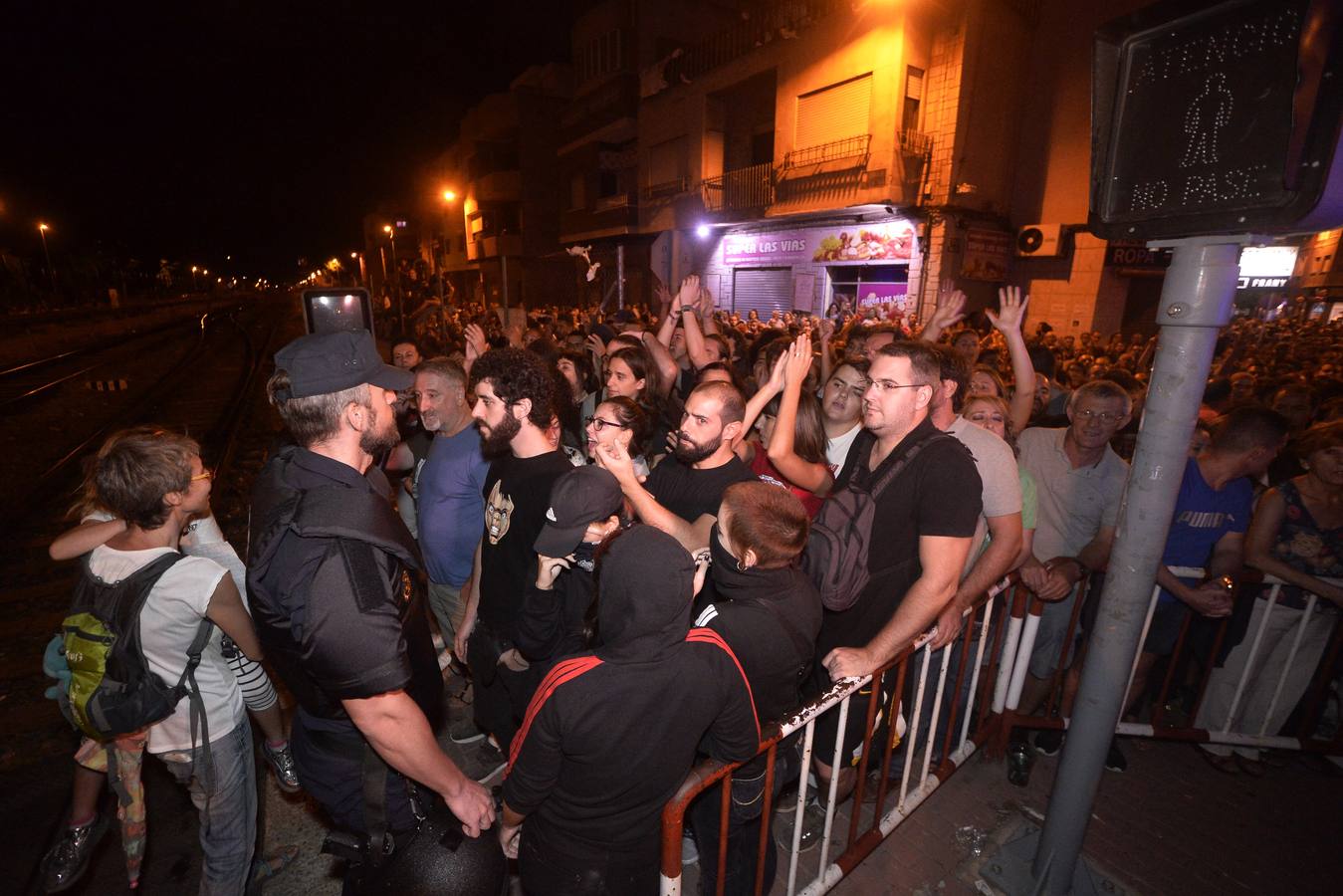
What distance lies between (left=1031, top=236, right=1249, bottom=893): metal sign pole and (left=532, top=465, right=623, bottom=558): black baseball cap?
187 cm

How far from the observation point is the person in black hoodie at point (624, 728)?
1.73 metres

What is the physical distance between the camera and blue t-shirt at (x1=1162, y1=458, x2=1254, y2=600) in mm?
3480

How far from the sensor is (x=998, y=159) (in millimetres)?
17047

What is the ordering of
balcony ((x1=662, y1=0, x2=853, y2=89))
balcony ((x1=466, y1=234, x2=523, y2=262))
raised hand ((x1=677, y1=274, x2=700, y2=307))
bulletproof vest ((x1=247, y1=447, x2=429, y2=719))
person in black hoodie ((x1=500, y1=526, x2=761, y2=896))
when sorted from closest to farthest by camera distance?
person in black hoodie ((x1=500, y1=526, x2=761, y2=896)) < bulletproof vest ((x1=247, y1=447, x2=429, y2=719)) < raised hand ((x1=677, y1=274, x2=700, y2=307)) < balcony ((x1=662, y1=0, x2=853, y2=89)) < balcony ((x1=466, y1=234, x2=523, y2=262))

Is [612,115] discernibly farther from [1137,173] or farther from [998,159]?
[1137,173]

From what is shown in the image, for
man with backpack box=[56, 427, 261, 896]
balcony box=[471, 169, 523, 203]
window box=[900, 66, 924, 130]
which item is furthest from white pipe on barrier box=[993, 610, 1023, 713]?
balcony box=[471, 169, 523, 203]

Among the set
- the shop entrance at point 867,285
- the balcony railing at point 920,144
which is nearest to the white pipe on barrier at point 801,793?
the shop entrance at point 867,285

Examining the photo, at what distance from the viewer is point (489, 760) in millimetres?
3734

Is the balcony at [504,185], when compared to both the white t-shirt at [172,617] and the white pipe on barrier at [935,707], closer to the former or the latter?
the white t-shirt at [172,617]

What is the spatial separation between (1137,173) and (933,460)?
1.25m

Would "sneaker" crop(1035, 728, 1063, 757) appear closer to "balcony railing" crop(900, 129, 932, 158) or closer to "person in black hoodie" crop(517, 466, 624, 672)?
"person in black hoodie" crop(517, 466, 624, 672)

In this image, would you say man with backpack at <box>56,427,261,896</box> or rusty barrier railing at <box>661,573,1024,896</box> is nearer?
rusty barrier railing at <box>661,573,1024,896</box>

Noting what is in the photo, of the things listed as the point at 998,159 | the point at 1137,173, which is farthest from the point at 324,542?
the point at 998,159

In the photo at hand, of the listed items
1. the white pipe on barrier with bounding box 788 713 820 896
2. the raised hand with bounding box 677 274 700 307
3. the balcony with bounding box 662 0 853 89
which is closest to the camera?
the white pipe on barrier with bounding box 788 713 820 896
